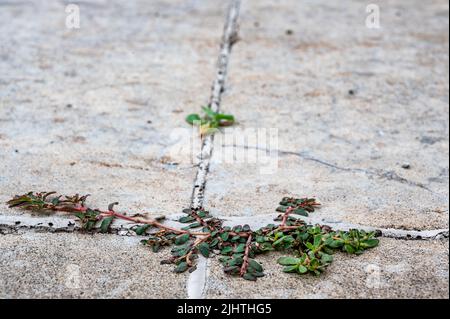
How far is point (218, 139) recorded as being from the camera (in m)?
2.48

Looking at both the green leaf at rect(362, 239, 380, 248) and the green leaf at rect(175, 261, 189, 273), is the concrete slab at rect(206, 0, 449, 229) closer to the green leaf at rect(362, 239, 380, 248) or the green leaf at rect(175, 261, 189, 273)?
the green leaf at rect(362, 239, 380, 248)

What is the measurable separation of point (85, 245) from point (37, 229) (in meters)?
0.18

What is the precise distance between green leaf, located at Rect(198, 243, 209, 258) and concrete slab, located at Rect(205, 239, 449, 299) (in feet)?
0.12

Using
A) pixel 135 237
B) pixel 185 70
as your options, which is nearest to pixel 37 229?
pixel 135 237

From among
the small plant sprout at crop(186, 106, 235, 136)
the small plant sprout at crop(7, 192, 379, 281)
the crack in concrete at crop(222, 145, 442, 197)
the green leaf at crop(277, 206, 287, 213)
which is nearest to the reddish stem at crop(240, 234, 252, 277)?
the small plant sprout at crop(7, 192, 379, 281)

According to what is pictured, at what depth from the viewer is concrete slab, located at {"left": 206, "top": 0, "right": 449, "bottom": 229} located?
205cm

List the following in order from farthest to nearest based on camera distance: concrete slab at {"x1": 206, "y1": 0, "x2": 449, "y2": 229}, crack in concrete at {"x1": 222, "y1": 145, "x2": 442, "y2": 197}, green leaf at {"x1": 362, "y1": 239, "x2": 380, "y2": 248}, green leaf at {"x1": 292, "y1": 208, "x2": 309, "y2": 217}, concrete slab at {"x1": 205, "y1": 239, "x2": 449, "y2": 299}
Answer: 1. crack in concrete at {"x1": 222, "y1": 145, "x2": 442, "y2": 197}
2. concrete slab at {"x1": 206, "y1": 0, "x2": 449, "y2": 229}
3. green leaf at {"x1": 292, "y1": 208, "x2": 309, "y2": 217}
4. green leaf at {"x1": 362, "y1": 239, "x2": 380, "y2": 248}
5. concrete slab at {"x1": 205, "y1": 239, "x2": 449, "y2": 299}

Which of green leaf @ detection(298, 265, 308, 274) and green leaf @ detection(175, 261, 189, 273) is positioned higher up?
green leaf @ detection(298, 265, 308, 274)

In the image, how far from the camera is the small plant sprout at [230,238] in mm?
1594

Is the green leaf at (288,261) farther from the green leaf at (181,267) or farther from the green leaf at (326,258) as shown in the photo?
the green leaf at (181,267)

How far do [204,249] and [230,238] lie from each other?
104mm

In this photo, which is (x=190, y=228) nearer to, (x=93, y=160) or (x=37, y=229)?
(x=37, y=229)

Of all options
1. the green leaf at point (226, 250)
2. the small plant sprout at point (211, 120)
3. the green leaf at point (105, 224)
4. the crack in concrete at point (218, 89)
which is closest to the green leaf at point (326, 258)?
the green leaf at point (226, 250)

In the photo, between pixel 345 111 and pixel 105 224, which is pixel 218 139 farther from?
pixel 105 224
